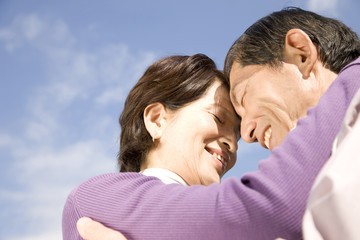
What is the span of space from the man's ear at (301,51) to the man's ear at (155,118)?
901 millimetres

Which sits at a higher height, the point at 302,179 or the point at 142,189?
the point at 142,189

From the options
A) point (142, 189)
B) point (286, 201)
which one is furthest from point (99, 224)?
point (286, 201)

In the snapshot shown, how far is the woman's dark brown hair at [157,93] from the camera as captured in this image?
2.86m

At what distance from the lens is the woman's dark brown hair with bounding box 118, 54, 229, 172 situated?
2857 mm

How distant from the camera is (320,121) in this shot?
1433mm

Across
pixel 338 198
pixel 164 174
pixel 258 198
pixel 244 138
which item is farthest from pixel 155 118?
pixel 338 198

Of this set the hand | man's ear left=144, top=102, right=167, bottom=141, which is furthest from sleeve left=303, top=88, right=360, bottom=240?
man's ear left=144, top=102, right=167, bottom=141

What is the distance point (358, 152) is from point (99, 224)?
1.14 m

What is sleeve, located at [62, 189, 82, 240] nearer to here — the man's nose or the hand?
the hand

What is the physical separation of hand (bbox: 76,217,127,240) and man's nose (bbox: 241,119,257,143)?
120 cm

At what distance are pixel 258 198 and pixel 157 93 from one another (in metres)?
1.63

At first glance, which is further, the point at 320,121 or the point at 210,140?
the point at 210,140

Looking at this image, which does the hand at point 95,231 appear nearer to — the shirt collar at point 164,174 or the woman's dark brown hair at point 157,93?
the shirt collar at point 164,174

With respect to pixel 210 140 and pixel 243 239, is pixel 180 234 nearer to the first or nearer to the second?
pixel 243 239
